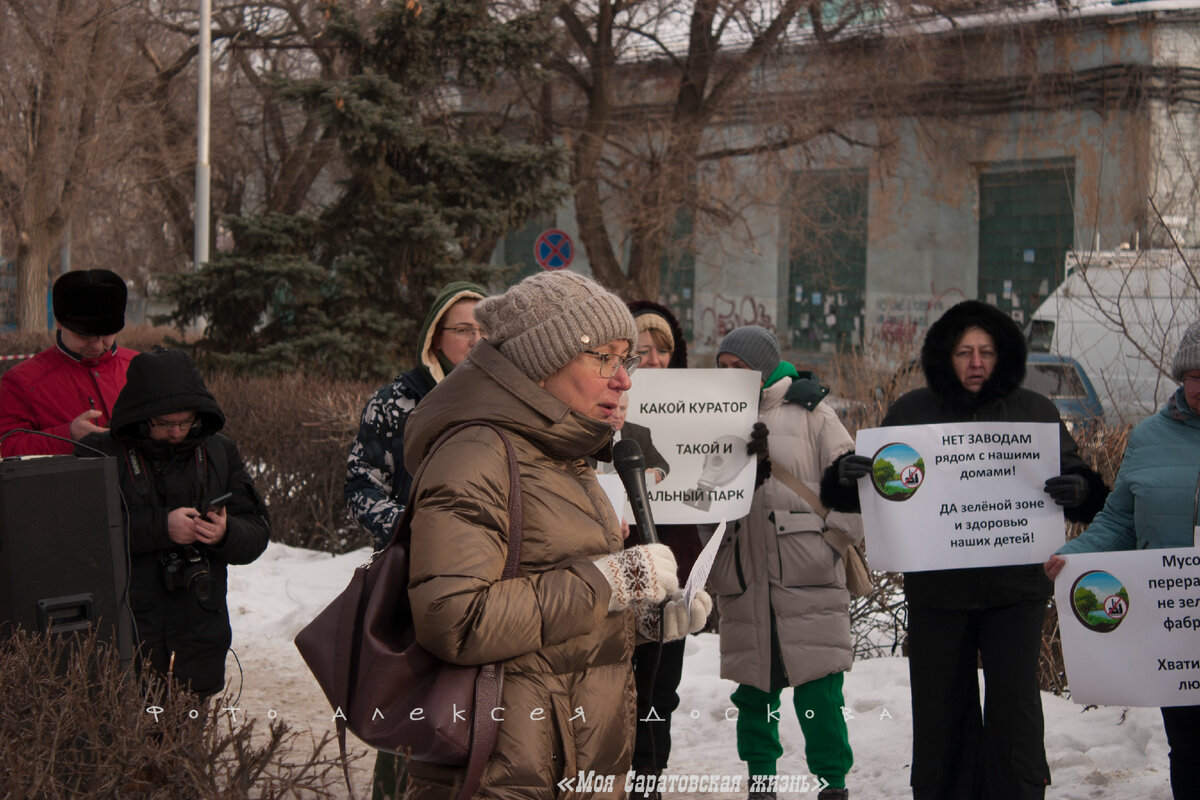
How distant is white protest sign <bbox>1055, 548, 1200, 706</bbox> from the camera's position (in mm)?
3705

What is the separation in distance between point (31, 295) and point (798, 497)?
940 inches

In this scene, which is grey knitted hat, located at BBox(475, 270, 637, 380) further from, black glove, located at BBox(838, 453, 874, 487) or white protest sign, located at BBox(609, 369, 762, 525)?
white protest sign, located at BBox(609, 369, 762, 525)

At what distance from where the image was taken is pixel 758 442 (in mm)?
4629

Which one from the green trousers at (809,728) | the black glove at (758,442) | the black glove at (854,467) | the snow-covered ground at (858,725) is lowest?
the snow-covered ground at (858,725)

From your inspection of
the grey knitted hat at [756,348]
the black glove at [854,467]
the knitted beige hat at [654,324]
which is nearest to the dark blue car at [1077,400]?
the grey knitted hat at [756,348]

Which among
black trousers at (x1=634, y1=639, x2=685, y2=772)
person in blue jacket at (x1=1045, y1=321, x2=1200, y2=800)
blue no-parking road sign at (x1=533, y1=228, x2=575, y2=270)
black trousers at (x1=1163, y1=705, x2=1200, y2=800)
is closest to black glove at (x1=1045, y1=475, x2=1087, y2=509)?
person in blue jacket at (x1=1045, y1=321, x2=1200, y2=800)

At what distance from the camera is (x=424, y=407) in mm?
2615

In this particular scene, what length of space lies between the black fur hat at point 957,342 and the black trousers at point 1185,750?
1215mm

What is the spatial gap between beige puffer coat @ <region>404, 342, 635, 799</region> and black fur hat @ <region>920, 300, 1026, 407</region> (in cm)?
212

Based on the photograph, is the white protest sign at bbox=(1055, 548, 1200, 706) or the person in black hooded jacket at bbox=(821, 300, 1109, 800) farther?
the person in black hooded jacket at bbox=(821, 300, 1109, 800)

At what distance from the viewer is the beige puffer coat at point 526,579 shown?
231cm

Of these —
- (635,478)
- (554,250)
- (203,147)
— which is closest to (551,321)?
(635,478)

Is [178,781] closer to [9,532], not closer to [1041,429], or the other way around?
[9,532]

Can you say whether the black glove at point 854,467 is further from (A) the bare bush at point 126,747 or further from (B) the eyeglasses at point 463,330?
(A) the bare bush at point 126,747
